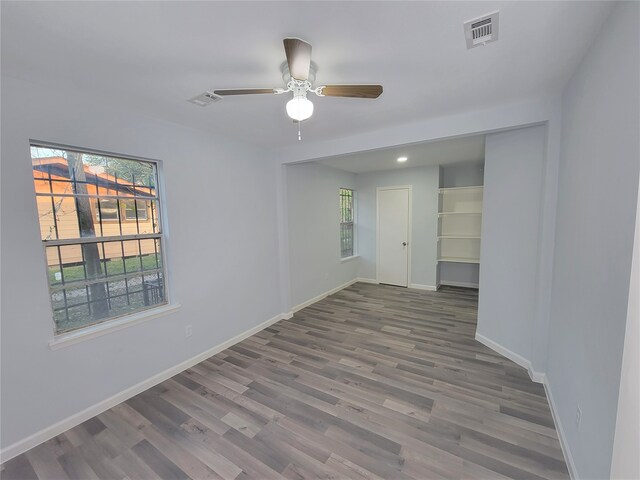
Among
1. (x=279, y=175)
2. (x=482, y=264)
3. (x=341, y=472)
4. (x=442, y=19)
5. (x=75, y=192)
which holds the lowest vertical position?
(x=341, y=472)

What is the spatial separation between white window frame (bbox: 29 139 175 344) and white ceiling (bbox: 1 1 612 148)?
449mm

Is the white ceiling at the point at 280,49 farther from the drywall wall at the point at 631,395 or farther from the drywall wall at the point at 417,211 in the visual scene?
the drywall wall at the point at 417,211

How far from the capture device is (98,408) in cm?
220

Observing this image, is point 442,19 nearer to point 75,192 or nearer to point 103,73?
point 103,73

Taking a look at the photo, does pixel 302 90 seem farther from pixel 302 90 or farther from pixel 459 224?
pixel 459 224

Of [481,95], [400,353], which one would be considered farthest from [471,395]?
[481,95]

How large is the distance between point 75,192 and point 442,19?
2.81 metres

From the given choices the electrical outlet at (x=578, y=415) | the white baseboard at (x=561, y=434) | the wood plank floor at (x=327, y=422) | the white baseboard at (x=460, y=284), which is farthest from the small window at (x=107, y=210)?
the white baseboard at (x=460, y=284)

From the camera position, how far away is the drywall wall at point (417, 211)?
539 cm

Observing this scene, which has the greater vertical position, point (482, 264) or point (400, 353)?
point (482, 264)

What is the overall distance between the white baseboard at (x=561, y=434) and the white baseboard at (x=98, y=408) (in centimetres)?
315

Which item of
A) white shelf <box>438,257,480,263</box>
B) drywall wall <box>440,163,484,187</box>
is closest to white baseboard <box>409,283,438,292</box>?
white shelf <box>438,257,480,263</box>

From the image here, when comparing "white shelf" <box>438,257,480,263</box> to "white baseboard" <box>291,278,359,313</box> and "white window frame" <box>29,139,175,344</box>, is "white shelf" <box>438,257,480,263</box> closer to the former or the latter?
"white baseboard" <box>291,278,359,313</box>

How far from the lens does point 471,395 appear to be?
2.31 m
